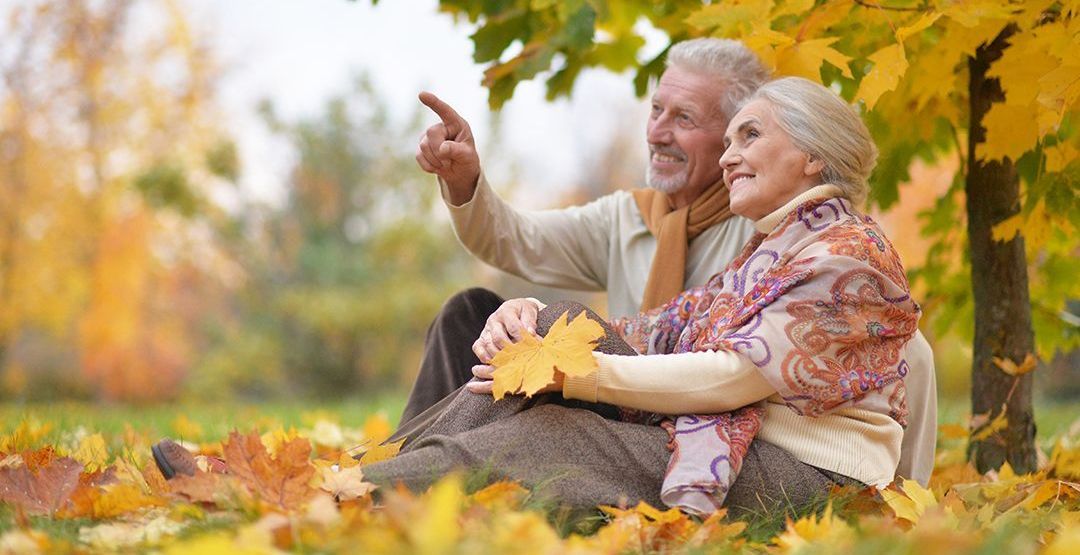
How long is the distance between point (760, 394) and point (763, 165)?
0.56 metres

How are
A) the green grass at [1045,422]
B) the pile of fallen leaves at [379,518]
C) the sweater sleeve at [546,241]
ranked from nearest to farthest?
the pile of fallen leaves at [379,518] → the sweater sleeve at [546,241] → the green grass at [1045,422]

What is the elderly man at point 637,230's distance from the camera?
275 centimetres

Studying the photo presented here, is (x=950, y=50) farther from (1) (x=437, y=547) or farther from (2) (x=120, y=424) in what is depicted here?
(2) (x=120, y=424)

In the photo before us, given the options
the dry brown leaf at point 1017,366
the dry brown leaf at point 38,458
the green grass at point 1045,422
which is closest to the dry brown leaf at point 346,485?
the dry brown leaf at point 38,458

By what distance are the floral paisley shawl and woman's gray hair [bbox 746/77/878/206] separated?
11cm

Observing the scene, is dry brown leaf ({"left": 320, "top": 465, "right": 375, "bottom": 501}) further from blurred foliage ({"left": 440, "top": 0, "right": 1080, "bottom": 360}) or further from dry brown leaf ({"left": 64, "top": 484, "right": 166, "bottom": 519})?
blurred foliage ({"left": 440, "top": 0, "right": 1080, "bottom": 360})

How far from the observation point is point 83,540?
1.71 meters

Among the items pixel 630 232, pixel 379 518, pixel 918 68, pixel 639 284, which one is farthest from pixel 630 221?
pixel 379 518

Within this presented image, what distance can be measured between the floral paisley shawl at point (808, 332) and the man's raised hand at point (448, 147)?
99 cm

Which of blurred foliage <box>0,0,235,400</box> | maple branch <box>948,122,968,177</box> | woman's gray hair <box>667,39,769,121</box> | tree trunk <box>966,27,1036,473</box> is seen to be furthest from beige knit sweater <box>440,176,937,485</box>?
blurred foliage <box>0,0,235,400</box>

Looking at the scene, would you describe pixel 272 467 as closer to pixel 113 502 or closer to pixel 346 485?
pixel 346 485

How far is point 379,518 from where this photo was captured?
68.5 inches

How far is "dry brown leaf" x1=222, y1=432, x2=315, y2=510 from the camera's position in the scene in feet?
6.34

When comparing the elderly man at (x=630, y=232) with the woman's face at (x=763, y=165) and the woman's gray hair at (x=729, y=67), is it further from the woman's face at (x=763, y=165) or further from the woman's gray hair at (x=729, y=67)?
the woman's face at (x=763, y=165)
